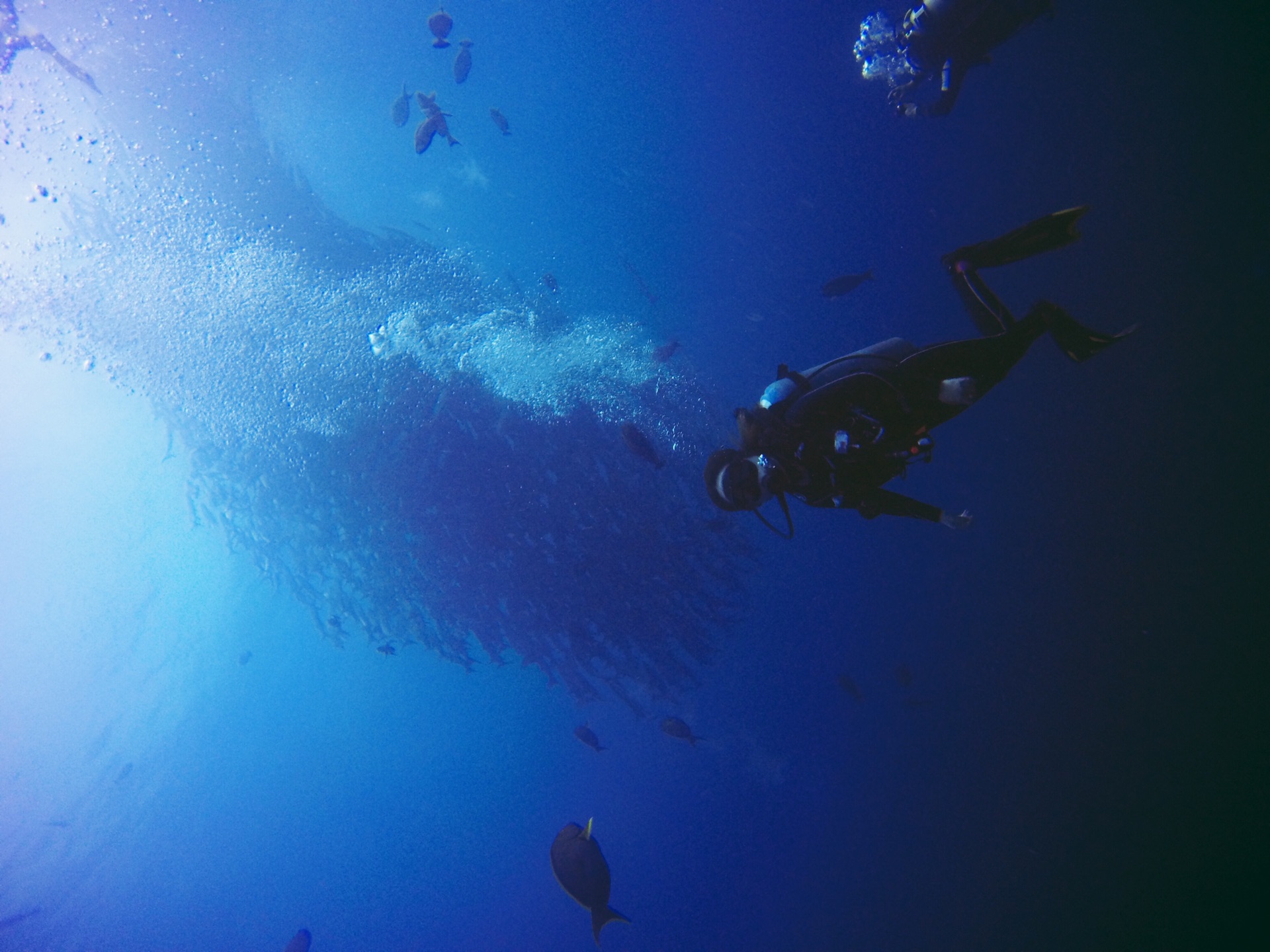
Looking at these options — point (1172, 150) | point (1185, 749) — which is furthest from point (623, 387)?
point (1185, 749)

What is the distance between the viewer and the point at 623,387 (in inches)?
482

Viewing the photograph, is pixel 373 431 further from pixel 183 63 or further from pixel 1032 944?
pixel 1032 944

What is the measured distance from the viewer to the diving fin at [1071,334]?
11.0ft

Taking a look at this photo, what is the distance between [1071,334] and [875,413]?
5.75 feet

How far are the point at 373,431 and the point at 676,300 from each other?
333 inches

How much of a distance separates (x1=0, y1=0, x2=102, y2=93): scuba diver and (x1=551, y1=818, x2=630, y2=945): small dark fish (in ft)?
53.1

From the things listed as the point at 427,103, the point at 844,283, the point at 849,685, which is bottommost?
the point at 849,685

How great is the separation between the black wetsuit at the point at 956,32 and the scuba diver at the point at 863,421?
13.8 feet

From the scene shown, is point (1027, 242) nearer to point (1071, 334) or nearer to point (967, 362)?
point (1071, 334)

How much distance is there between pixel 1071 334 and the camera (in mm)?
3430

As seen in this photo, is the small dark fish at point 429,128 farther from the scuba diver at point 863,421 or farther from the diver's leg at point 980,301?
the diver's leg at point 980,301

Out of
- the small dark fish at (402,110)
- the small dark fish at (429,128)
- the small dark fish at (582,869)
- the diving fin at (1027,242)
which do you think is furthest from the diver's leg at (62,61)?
the small dark fish at (582,869)

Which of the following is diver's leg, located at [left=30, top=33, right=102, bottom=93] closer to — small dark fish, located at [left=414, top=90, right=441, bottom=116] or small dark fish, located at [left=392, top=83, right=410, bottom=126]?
small dark fish, located at [left=392, top=83, right=410, bottom=126]

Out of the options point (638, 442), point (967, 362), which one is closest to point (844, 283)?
point (638, 442)
